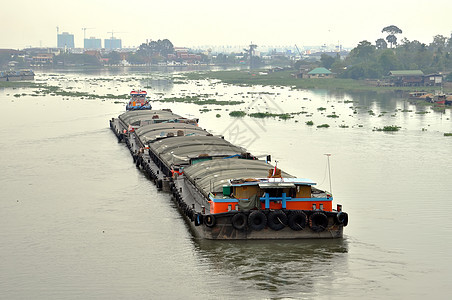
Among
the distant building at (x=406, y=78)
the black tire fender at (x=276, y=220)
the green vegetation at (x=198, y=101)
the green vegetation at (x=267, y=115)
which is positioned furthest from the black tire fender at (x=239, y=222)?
the distant building at (x=406, y=78)

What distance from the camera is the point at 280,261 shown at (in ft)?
66.3

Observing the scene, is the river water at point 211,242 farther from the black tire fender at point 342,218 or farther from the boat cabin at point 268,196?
the boat cabin at point 268,196

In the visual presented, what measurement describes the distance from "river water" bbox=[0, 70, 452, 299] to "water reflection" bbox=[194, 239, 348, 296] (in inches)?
2.1

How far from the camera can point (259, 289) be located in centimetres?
1802

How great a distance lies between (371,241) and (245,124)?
37.8 m

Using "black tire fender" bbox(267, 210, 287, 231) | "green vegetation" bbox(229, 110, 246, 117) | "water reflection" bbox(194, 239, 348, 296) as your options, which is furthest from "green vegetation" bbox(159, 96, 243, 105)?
"black tire fender" bbox(267, 210, 287, 231)

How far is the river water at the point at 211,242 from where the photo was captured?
1850 centimetres

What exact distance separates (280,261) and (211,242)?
2.74 meters

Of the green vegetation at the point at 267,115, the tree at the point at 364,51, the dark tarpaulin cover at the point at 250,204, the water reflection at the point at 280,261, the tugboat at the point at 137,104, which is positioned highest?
the tree at the point at 364,51

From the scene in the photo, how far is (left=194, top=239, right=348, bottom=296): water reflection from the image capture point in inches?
731

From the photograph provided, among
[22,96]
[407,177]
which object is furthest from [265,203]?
[22,96]

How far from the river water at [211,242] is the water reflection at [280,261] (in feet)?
0.18

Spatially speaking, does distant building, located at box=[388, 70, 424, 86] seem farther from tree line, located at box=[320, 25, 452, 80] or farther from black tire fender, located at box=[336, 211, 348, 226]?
black tire fender, located at box=[336, 211, 348, 226]

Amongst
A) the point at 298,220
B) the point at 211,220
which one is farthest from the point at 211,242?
the point at 298,220
